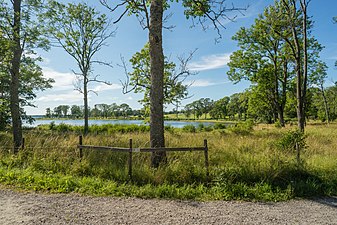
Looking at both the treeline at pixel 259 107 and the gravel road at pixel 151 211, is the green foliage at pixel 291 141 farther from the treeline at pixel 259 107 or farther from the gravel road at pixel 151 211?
the treeline at pixel 259 107

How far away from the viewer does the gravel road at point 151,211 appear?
3861 mm

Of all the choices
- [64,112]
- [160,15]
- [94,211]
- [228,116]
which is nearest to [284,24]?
[160,15]

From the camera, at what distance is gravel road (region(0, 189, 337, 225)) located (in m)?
3.86

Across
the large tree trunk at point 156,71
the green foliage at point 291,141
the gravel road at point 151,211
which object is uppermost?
the large tree trunk at point 156,71

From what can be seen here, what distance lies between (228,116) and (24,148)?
90475 mm

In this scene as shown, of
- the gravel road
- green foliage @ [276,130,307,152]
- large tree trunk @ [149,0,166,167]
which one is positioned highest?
large tree trunk @ [149,0,166,167]

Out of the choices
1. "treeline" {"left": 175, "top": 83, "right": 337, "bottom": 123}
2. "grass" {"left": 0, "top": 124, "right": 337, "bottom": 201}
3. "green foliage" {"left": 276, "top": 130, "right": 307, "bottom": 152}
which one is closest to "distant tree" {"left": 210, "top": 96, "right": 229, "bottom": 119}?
"treeline" {"left": 175, "top": 83, "right": 337, "bottom": 123}

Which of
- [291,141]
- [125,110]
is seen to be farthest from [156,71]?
[125,110]

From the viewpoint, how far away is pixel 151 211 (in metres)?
4.24

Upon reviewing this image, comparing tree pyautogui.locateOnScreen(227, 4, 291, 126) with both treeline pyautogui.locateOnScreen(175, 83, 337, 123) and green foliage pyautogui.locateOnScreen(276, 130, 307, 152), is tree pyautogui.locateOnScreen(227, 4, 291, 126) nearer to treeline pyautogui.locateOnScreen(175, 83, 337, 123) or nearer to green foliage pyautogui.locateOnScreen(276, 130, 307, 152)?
treeline pyautogui.locateOnScreen(175, 83, 337, 123)

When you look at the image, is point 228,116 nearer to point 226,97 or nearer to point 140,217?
point 226,97

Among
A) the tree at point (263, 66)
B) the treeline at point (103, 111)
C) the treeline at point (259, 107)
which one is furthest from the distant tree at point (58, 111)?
the tree at point (263, 66)

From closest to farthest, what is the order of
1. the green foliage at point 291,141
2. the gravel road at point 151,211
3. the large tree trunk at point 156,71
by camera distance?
the gravel road at point 151,211, the large tree trunk at point 156,71, the green foliage at point 291,141

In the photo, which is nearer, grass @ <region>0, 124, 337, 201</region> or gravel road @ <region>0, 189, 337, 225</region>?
gravel road @ <region>0, 189, 337, 225</region>
